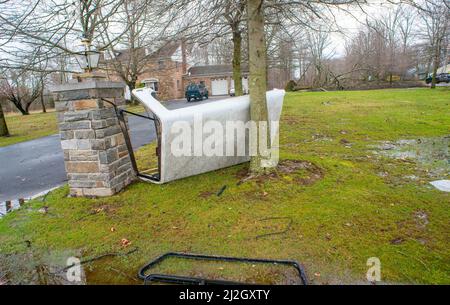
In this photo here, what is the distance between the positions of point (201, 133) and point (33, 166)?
16.0ft

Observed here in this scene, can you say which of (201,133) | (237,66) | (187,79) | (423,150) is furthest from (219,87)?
(201,133)

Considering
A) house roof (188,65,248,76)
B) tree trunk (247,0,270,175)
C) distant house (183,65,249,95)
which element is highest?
house roof (188,65,248,76)

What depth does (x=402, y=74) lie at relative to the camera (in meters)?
29.6

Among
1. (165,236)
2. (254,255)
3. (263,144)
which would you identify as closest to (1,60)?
(165,236)

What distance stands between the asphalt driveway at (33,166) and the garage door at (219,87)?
72.3 ft

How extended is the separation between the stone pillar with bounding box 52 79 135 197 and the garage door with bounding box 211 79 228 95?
27.8m

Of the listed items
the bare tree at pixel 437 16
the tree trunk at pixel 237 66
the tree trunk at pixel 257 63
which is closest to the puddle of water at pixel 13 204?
the tree trunk at pixel 257 63

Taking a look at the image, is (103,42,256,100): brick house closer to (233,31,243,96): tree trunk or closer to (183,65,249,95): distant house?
(183,65,249,95): distant house

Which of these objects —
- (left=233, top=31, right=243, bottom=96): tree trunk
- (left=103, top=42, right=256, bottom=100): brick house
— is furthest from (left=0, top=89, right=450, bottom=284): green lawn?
(left=103, top=42, right=256, bottom=100): brick house

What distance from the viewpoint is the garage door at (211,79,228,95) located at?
31156 millimetres

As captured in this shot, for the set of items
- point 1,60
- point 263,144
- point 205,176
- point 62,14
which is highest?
point 62,14

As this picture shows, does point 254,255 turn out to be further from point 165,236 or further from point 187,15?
point 187,15

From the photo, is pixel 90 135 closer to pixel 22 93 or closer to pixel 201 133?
pixel 201 133
